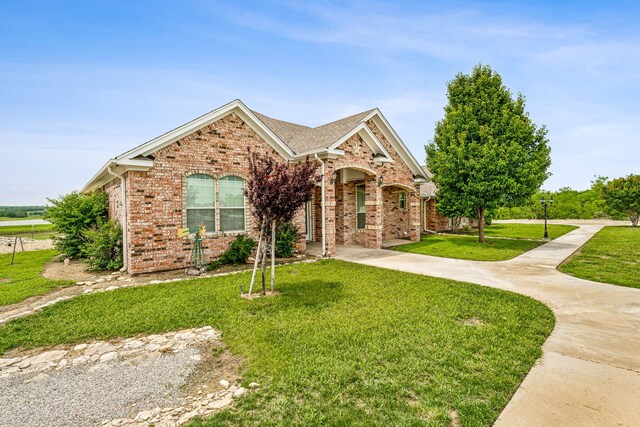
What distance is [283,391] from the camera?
328 centimetres

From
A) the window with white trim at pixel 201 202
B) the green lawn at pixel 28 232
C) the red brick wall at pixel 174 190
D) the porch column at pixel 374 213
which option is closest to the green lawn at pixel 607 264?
the porch column at pixel 374 213

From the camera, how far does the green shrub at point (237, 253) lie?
10227 millimetres

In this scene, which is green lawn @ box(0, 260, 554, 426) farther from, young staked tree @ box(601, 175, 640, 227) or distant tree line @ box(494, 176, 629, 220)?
distant tree line @ box(494, 176, 629, 220)

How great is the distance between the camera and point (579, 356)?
3.97 metres

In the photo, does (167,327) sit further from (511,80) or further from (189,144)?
(511,80)

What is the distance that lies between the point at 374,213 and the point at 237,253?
652 cm

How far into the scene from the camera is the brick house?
355 inches

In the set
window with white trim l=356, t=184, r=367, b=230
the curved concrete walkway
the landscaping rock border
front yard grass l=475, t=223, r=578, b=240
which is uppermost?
window with white trim l=356, t=184, r=367, b=230

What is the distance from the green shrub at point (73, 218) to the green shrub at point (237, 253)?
5.64 m

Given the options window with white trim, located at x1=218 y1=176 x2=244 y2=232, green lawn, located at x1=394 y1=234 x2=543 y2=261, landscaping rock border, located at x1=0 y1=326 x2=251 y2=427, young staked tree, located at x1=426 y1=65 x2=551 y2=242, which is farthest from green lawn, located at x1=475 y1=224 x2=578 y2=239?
landscaping rock border, located at x1=0 y1=326 x2=251 y2=427

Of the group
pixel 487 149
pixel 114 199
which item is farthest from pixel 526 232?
pixel 114 199

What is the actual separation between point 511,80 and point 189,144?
15275mm

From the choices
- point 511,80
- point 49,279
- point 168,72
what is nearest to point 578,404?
point 49,279

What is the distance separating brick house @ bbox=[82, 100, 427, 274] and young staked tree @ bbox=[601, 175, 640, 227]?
24718mm
